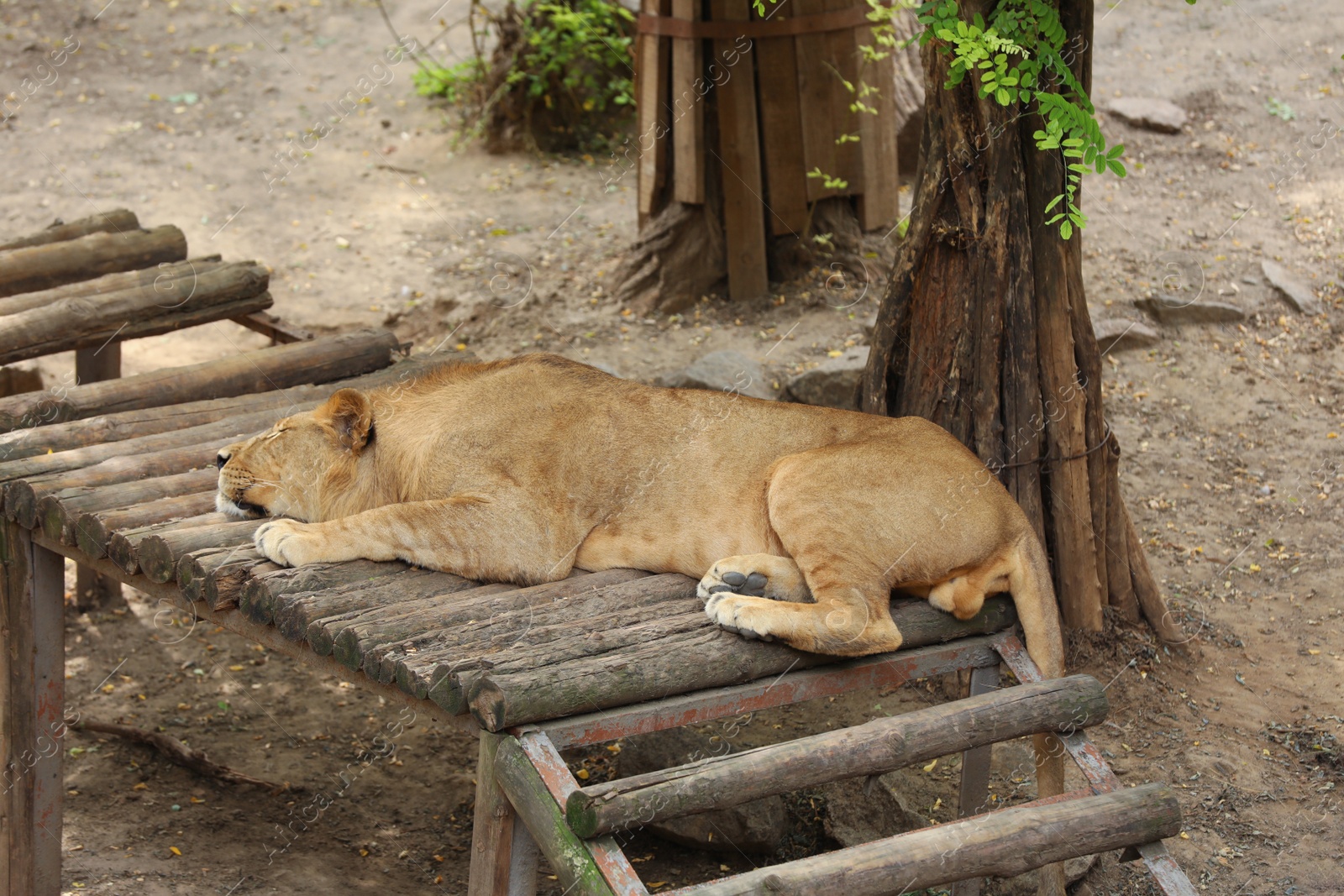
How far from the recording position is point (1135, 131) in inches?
448

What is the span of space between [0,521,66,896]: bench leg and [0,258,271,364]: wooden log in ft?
4.57

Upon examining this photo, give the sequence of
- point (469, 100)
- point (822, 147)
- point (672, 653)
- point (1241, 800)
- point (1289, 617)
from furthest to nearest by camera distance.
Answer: point (469, 100) → point (822, 147) → point (1289, 617) → point (1241, 800) → point (672, 653)

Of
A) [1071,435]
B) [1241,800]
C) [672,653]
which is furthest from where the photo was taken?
[1071,435]

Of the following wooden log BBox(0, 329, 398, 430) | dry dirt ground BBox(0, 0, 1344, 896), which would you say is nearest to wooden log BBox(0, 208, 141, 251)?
wooden log BBox(0, 329, 398, 430)

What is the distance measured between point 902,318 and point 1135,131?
613 cm

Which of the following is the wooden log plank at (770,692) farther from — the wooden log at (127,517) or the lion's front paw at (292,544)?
the wooden log at (127,517)

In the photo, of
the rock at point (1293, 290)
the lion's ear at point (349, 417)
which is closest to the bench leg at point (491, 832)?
the lion's ear at point (349, 417)

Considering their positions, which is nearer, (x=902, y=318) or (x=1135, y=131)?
(x=902, y=318)

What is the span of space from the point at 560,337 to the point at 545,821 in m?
5.98

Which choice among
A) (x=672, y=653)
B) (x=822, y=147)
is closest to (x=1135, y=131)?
(x=822, y=147)

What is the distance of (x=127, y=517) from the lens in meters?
5.20

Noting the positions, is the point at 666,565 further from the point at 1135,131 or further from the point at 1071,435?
the point at 1135,131

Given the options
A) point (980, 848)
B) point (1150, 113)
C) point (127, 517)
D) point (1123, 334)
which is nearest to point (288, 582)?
point (127, 517)

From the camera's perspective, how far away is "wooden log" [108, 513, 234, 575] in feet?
16.5
